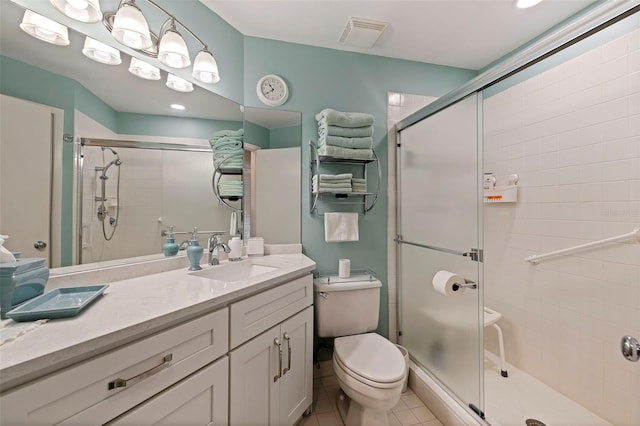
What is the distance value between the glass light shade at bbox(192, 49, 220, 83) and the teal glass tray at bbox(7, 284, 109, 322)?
1.18m

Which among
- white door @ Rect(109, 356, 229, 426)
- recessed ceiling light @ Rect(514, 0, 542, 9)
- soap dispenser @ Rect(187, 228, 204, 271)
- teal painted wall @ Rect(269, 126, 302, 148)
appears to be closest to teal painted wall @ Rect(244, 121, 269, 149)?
teal painted wall @ Rect(269, 126, 302, 148)

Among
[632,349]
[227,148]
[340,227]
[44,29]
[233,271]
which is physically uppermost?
A: [44,29]

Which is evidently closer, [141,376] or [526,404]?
[141,376]

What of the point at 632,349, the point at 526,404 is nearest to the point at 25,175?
the point at 632,349

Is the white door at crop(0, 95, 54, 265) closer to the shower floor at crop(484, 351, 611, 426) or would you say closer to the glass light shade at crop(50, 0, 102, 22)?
the glass light shade at crop(50, 0, 102, 22)

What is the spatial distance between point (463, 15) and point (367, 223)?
144cm

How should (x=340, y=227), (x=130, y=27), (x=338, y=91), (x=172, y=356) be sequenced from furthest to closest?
(x=338, y=91)
(x=340, y=227)
(x=130, y=27)
(x=172, y=356)

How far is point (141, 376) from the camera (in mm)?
703

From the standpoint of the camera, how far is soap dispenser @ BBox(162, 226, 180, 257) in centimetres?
Answer: 129

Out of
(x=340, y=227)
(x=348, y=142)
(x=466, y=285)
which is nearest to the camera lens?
(x=466, y=285)

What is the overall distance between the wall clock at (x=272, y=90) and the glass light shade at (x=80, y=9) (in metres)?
0.88

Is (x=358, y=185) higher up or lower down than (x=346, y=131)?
lower down

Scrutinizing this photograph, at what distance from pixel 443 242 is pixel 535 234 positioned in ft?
2.35

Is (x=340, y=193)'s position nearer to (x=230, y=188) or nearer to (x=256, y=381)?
(x=230, y=188)
